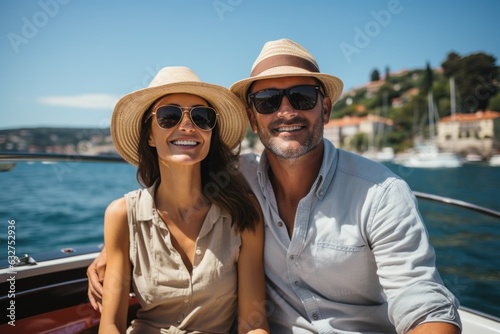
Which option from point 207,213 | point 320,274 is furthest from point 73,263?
point 320,274

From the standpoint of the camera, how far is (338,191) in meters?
2.10

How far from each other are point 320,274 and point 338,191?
46 centimetres

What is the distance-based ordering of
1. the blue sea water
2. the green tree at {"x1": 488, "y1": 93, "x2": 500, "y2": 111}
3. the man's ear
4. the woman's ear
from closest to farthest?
the woman's ear < the man's ear < the blue sea water < the green tree at {"x1": 488, "y1": 93, "x2": 500, "y2": 111}

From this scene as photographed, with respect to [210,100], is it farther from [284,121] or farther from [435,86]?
[435,86]

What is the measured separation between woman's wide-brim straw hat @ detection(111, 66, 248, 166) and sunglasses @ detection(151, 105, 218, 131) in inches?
4.1

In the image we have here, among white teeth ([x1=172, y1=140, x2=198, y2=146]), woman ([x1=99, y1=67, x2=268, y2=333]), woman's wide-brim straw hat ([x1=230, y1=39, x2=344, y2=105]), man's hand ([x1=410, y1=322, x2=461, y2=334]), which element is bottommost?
man's hand ([x1=410, y1=322, x2=461, y2=334])

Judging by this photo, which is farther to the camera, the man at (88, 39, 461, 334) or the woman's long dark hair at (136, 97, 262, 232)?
the woman's long dark hair at (136, 97, 262, 232)

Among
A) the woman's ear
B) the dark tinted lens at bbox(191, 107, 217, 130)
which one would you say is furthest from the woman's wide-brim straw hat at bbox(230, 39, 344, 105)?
the woman's ear

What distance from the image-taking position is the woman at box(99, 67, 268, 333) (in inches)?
79.8

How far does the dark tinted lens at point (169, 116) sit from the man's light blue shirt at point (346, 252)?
0.70 meters

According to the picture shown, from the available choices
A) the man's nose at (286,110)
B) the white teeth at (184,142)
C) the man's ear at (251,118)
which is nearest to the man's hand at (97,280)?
the white teeth at (184,142)

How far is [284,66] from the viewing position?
2.20 m

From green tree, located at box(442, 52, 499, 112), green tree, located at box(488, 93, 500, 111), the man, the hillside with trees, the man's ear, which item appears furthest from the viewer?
green tree, located at box(488, 93, 500, 111)

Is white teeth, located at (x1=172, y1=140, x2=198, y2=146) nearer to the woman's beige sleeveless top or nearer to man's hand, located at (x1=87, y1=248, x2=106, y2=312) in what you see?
the woman's beige sleeveless top
